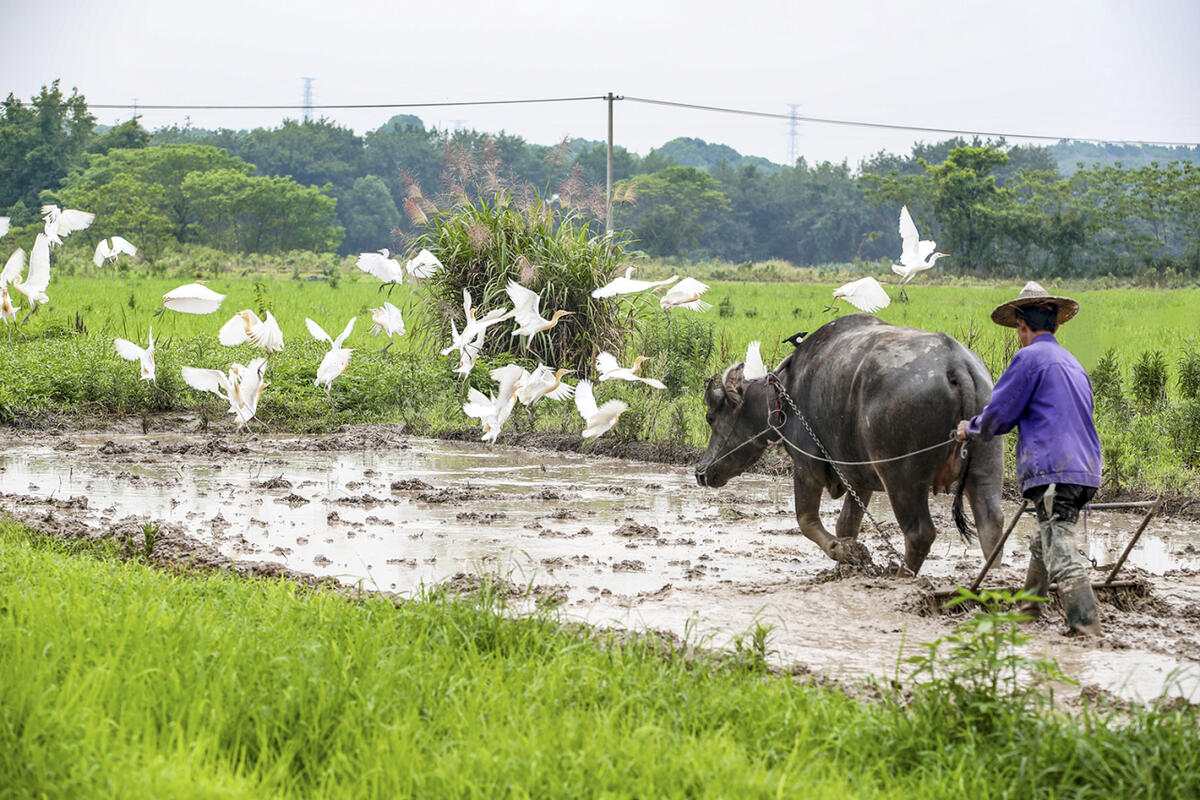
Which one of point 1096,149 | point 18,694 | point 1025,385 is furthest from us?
Answer: point 1096,149

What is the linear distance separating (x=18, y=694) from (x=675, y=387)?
9.66 metres

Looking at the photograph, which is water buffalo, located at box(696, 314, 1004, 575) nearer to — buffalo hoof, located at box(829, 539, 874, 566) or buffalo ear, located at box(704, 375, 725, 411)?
buffalo hoof, located at box(829, 539, 874, 566)

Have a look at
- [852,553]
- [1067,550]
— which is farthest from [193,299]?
[1067,550]

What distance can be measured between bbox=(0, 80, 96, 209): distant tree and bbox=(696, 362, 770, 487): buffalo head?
4357cm

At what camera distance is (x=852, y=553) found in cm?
632

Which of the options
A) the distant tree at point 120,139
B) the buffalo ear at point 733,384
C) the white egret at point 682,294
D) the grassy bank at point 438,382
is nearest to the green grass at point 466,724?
the white egret at point 682,294

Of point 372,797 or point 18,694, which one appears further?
point 18,694

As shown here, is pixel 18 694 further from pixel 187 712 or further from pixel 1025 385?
pixel 1025 385

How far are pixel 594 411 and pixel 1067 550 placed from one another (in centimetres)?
240

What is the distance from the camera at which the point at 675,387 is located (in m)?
12.7

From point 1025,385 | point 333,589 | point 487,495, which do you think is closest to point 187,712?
point 333,589

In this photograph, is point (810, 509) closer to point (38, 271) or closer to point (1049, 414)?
point (1049, 414)

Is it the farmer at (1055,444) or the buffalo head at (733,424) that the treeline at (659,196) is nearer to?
the buffalo head at (733,424)

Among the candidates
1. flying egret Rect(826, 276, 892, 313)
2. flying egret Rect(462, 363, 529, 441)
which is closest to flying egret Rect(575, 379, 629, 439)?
flying egret Rect(462, 363, 529, 441)
